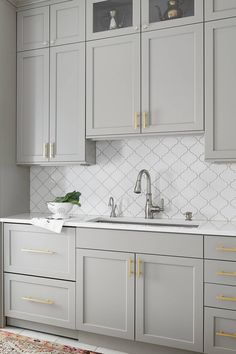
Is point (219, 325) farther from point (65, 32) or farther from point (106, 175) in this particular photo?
point (65, 32)

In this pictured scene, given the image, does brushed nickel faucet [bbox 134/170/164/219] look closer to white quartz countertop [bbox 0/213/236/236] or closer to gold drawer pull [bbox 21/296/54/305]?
white quartz countertop [bbox 0/213/236/236]

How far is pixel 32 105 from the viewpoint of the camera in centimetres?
286

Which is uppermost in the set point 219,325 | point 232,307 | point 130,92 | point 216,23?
point 216,23

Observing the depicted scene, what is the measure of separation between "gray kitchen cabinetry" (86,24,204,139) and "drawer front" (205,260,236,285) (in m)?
0.92

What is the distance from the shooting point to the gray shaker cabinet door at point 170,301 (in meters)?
2.07

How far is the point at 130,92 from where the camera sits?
2.50 m

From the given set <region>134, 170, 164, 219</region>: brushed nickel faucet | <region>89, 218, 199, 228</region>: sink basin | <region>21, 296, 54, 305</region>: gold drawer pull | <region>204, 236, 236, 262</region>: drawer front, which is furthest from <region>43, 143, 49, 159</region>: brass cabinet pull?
<region>204, 236, 236, 262</region>: drawer front

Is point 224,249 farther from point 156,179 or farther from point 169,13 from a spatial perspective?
point 169,13

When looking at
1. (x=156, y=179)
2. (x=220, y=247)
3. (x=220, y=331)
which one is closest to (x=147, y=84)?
(x=156, y=179)

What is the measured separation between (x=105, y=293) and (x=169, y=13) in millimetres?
2082

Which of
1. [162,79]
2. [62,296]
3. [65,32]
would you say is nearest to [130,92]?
[162,79]

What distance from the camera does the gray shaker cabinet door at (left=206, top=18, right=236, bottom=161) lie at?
2.23 metres

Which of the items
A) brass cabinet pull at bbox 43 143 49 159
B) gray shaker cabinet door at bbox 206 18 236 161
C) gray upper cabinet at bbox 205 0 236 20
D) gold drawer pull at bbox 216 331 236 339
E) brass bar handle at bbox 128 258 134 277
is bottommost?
gold drawer pull at bbox 216 331 236 339

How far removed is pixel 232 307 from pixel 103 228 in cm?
95
